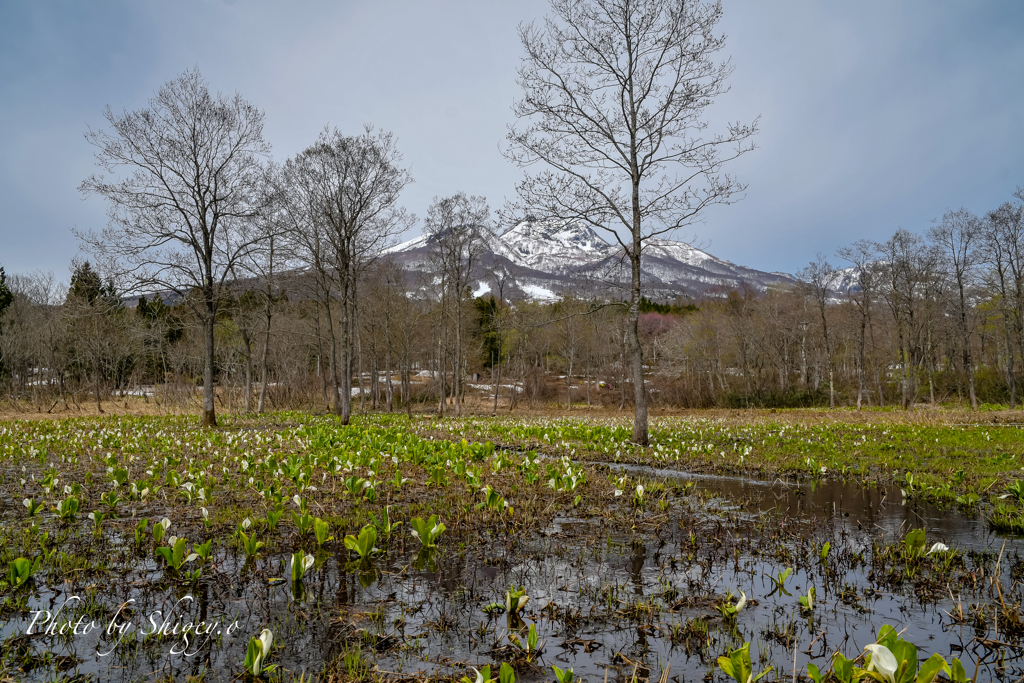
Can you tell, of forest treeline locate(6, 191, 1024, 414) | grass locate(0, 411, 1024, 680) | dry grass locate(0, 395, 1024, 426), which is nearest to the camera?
grass locate(0, 411, 1024, 680)

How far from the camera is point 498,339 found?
35594 millimetres

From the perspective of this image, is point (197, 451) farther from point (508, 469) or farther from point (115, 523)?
point (508, 469)

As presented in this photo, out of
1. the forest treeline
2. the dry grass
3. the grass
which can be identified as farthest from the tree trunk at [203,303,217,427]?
the dry grass

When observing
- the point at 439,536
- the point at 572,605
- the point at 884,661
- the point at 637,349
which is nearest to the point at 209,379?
the point at 637,349

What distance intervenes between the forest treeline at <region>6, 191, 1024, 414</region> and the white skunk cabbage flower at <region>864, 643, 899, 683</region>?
1955 centimetres

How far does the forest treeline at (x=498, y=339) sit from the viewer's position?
32.0 m

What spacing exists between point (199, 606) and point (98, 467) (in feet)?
23.6

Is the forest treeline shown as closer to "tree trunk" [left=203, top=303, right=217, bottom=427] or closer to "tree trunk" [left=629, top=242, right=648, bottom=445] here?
"tree trunk" [left=203, top=303, right=217, bottom=427]

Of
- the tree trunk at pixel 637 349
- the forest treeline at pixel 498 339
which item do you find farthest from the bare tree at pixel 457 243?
the tree trunk at pixel 637 349

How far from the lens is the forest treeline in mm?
31953

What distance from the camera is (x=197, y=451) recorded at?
1084 centimetres

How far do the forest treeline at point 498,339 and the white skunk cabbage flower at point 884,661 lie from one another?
19.6m

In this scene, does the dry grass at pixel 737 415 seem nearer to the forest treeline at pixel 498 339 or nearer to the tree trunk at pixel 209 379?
the forest treeline at pixel 498 339

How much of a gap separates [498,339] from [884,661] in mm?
33477
